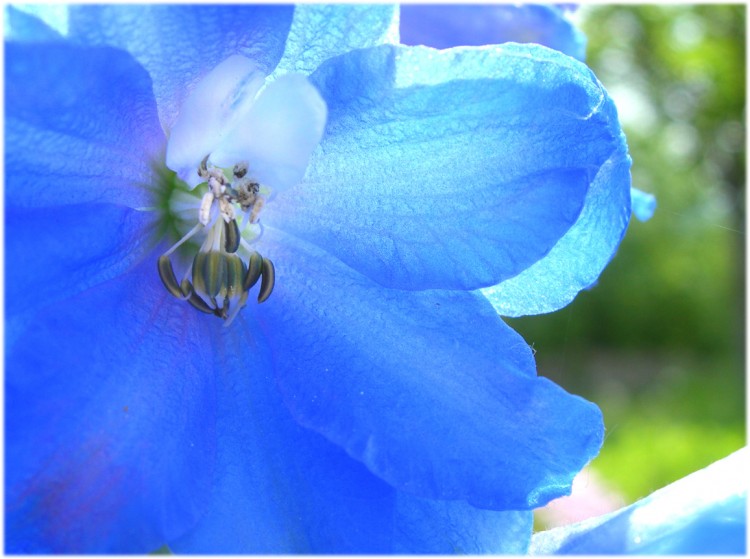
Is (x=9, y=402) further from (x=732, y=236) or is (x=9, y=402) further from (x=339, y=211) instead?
(x=732, y=236)

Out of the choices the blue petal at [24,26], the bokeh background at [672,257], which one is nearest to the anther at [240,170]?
Result: the blue petal at [24,26]

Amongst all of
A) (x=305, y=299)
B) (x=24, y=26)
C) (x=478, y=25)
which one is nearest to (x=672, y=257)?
(x=478, y=25)

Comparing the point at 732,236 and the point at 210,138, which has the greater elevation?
the point at 210,138

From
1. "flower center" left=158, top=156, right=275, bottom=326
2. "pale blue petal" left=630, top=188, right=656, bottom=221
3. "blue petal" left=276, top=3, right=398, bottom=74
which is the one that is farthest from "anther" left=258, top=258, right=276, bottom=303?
"pale blue petal" left=630, top=188, right=656, bottom=221

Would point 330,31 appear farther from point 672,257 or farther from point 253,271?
point 672,257

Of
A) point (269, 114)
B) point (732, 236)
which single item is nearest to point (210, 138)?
point (269, 114)

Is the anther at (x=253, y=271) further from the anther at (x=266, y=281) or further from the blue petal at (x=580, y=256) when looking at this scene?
the blue petal at (x=580, y=256)
